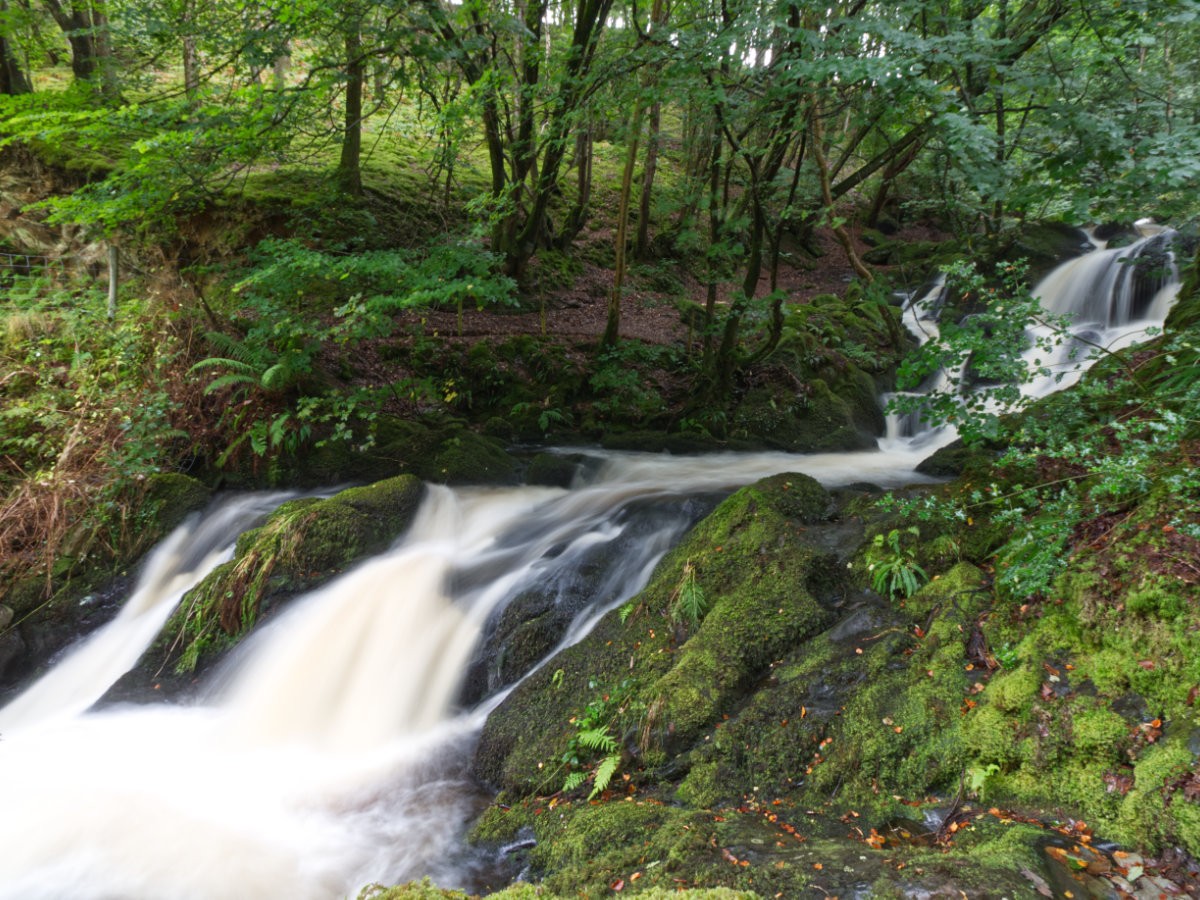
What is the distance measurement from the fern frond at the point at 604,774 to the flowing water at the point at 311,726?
718 mm

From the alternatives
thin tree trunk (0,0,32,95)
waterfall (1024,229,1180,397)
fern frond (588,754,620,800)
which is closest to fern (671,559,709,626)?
fern frond (588,754,620,800)

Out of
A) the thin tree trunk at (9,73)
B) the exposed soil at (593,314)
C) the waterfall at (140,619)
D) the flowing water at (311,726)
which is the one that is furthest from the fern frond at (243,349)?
the thin tree trunk at (9,73)

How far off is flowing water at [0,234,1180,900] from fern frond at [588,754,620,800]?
0.72 metres

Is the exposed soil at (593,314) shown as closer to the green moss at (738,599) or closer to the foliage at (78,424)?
the foliage at (78,424)

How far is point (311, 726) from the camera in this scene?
446 centimetres

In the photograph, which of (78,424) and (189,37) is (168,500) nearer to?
(78,424)

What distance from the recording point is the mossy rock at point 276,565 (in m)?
5.04

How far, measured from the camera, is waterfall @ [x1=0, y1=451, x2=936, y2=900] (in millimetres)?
3398

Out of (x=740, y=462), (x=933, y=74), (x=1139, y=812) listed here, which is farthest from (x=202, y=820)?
(x=933, y=74)

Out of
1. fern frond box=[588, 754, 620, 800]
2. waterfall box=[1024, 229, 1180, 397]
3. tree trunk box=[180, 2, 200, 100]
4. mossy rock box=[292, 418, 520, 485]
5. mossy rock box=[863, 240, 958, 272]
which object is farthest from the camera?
mossy rock box=[863, 240, 958, 272]

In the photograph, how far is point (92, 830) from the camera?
3.67 m

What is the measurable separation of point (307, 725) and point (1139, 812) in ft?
15.1

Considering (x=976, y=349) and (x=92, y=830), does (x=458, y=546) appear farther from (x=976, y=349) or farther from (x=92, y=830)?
(x=976, y=349)

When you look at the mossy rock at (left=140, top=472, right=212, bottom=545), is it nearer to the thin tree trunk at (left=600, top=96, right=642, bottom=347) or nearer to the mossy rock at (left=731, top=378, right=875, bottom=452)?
the thin tree trunk at (left=600, top=96, right=642, bottom=347)
